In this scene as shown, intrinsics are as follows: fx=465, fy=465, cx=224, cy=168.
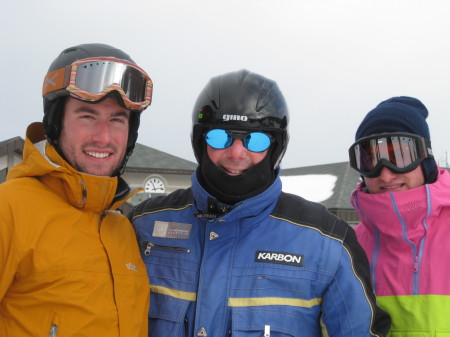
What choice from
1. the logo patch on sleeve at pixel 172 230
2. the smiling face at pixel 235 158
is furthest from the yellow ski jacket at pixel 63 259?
the smiling face at pixel 235 158

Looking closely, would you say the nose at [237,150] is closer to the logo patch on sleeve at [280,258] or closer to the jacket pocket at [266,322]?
the logo patch on sleeve at [280,258]

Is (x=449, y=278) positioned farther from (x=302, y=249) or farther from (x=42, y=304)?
(x=42, y=304)

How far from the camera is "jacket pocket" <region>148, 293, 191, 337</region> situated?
2.47m

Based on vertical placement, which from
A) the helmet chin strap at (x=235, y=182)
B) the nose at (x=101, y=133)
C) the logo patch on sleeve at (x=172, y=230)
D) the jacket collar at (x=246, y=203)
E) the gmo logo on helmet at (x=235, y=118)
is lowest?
the logo patch on sleeve at (x=172, y=230)

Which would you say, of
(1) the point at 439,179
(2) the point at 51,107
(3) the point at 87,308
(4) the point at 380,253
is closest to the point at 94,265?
(3) the point at 87,308

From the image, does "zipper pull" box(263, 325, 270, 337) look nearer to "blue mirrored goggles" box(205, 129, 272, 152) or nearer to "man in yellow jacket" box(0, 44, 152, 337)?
"man in yellow jacket" box(0, 44, 152, 337)

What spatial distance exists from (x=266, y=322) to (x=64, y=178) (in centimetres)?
127

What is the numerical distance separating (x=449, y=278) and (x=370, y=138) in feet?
3.25

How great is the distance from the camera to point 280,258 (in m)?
2.51

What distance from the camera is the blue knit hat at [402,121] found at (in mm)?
3047

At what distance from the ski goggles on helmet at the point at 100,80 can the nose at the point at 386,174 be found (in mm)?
1618

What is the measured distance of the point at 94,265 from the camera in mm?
2320

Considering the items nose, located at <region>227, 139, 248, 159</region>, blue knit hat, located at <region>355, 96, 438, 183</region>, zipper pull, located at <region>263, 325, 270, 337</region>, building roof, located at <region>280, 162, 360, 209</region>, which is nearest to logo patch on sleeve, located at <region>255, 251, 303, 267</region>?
zipper pull, located at <region>263, 325, 270, 337</region>

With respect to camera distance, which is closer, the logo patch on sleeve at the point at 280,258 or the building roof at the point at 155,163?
the logo patch on sleeve at the point at 280,258
